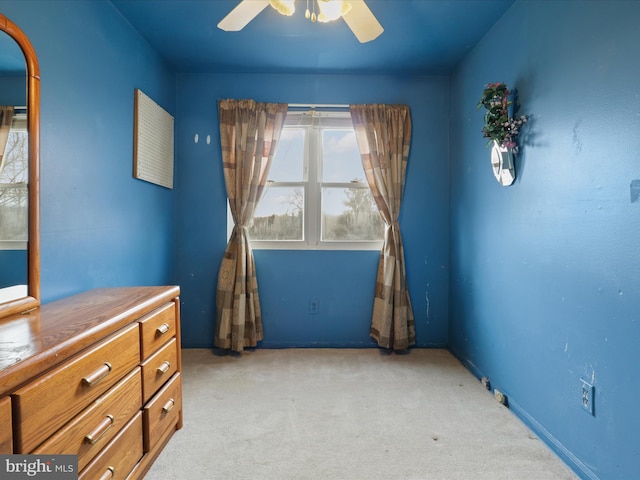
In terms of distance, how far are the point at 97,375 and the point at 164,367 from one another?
512 mm

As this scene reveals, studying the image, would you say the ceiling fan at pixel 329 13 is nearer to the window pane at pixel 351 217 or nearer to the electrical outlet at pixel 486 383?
the window pane at pixel 351 217

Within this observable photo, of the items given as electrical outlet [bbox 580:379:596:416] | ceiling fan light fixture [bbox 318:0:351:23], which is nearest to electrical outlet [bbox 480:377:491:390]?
electrical outlet [bbox 580:379:596:416]

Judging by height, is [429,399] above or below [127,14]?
below

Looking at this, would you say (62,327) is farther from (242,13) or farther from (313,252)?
(313,252)

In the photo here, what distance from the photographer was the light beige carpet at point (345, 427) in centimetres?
155

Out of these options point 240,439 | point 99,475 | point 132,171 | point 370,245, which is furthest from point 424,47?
point 99,475

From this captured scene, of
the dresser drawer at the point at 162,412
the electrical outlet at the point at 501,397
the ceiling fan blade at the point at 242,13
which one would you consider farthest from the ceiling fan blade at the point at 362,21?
the electrical outlet at the point at 501,397

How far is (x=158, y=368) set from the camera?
5.19 ft

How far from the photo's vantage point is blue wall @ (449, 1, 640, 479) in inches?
51.1

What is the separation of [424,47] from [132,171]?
224 cm

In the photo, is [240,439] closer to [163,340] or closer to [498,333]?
[163,340]

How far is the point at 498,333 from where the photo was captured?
7.31ft

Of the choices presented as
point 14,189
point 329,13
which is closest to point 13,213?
point 14,189

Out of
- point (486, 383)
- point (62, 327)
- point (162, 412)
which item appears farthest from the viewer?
point (486, 383)
